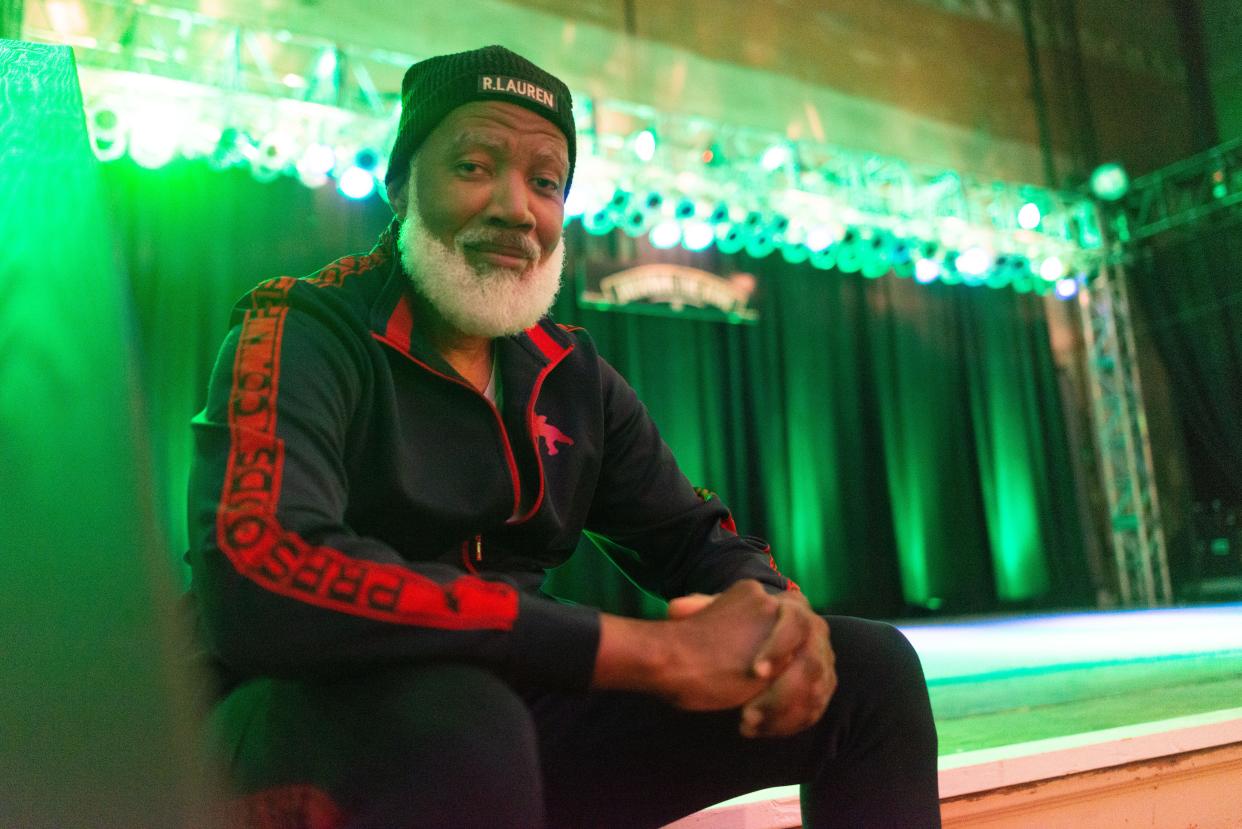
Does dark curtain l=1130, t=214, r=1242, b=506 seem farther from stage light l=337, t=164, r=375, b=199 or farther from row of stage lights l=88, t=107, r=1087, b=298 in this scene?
stage light l=337, t=164, r=375, b=199

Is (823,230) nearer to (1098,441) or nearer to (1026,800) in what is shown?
(1098,441)

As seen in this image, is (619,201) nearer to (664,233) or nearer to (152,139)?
(664,233)

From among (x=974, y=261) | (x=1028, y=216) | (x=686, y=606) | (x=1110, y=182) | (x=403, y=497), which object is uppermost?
(x=1110, y=182)

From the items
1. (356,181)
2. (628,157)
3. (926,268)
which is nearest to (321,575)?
(356,181)

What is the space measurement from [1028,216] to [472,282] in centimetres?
522

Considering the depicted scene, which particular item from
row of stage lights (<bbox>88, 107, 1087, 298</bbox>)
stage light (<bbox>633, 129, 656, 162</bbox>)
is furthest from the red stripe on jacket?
stage light (<bbox>633, 129, 656, 162</bbox>)

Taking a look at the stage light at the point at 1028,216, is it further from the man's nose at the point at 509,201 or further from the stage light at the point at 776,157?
the man's nose at the point at 509,201

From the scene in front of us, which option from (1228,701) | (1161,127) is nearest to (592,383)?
(1228,701)

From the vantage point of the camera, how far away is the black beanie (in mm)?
1021

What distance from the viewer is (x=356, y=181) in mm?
4172

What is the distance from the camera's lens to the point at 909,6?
600 cm

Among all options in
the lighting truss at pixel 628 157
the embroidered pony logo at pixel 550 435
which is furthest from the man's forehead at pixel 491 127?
the lighting truss at pixel 628 157

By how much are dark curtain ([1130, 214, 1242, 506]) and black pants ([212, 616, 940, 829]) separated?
5348mm

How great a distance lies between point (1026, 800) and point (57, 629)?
3.84ft
